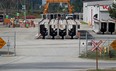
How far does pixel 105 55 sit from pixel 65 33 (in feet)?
68.8

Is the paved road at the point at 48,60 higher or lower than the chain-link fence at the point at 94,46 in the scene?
lower

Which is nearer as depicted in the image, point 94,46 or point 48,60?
point 94,46

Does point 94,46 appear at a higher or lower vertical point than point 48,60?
higher

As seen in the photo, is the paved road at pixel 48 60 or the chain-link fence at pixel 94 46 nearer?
the chain-link fence at pixel 94 46

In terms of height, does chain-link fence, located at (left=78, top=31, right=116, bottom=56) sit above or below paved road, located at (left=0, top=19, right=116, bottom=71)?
above

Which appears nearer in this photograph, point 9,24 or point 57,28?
point 57,28

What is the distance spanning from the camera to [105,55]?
3506cm

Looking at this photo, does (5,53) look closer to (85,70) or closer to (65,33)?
(85,70)

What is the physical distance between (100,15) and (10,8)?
244 feet

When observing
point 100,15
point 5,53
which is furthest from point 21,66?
point 100,15

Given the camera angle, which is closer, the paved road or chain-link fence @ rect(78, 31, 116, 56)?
chain-link fence @ rect(78, 31, 116, 56)

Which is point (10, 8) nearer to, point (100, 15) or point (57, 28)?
point (100, 15)

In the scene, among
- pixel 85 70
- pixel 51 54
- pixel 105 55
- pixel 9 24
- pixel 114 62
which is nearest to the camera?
pixel 85 70

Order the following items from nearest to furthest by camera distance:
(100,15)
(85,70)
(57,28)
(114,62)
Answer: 1. (85,70)
2. (114,62)
3. (57,28)
4. (100,15)
